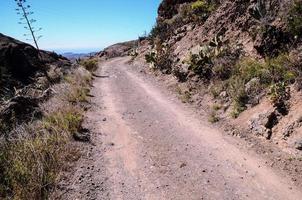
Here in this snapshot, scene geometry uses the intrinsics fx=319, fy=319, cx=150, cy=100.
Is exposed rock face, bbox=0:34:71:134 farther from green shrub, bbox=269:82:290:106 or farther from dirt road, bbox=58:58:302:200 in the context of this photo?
green shrub, bbox=269:82:290:106

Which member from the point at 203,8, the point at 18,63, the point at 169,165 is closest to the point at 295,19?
the point at 169,165

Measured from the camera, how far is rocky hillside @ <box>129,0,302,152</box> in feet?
28.2

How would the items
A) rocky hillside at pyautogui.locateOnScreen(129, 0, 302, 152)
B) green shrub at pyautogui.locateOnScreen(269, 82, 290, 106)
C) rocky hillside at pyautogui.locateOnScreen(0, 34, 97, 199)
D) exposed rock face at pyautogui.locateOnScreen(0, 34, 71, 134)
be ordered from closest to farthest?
rocky hillside at pyautogui.locateOnScreen(0, 34, 97, 199)
rocky hillside at pyautogui.locateOnScreen(129, 0, 302, 152)
green shrub at pyautogui.locateOnScreen(269, 82, 290, 106)
exposed rock face at pyautogui.locateOnScreen(0, 34, 71, 134)

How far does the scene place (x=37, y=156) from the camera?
6625 mm

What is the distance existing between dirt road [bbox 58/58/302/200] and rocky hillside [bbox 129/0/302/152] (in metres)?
0.98

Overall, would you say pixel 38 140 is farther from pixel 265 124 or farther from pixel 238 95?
pixel 238 95

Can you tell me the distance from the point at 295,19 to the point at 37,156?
9433 mm

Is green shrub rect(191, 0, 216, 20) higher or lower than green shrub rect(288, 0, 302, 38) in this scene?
higher

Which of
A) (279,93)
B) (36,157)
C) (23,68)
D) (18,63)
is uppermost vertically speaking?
(279,93)

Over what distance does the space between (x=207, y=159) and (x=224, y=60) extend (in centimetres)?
690

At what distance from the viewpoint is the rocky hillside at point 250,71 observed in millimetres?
8594

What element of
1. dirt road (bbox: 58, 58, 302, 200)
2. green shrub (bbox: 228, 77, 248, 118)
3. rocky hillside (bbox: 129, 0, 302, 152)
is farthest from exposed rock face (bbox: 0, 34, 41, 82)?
Result: green shrub (bbox: 228, 77, 248, 118)

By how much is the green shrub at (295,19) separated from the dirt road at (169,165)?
444 cm

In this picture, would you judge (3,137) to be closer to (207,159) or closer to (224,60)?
(207,159)
